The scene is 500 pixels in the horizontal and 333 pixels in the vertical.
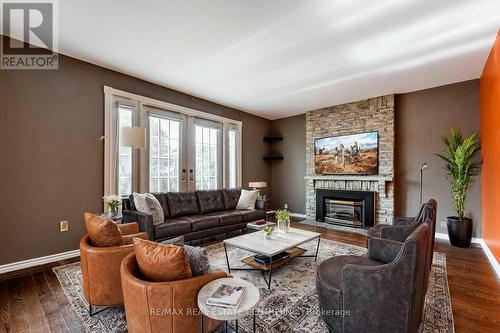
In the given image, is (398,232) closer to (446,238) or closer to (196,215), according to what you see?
(446,238)

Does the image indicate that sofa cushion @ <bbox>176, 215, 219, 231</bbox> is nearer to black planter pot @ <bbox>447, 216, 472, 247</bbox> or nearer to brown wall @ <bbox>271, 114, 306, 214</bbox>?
brown wall @ <bbox>271, 114, 306, 214</bbox>

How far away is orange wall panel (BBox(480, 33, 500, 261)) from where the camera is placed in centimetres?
300

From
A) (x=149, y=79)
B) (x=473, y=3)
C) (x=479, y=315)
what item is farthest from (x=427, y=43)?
(x=149, y=79)

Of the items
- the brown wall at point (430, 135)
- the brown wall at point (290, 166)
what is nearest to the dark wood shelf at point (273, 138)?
the brown wall at point (290, 166)

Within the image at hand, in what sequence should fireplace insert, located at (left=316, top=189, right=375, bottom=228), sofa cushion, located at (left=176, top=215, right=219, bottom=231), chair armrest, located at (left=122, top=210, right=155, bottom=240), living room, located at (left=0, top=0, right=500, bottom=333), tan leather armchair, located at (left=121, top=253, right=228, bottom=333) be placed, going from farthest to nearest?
fireplace insert, located at (left=316, top=189, right=375, bottom=228), sofa cushion, located at (left=176, top=215, right=219, bottom=231), chair armrest, located at (left=122, top=210, right=155, bottom=240), living room, located at (left=0, top=0, right=500, bottom=333), tan leather armchair, located at (left=121, top=253, right=228, bottom=333)

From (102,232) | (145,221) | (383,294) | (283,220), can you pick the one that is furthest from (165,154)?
(383,294)

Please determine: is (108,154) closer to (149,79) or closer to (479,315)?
(149,79)

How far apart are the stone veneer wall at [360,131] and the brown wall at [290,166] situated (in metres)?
0.35

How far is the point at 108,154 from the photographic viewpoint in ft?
12.9

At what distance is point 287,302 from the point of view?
227cm

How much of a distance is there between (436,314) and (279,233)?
1.79m

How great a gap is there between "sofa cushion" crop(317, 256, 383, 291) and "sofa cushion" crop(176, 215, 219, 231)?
7.66 ft

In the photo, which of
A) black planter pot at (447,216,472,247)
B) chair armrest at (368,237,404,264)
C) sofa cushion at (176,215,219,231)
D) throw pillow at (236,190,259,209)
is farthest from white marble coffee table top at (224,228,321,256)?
black planter pot at (447,216,472,247)

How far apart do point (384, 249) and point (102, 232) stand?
8.27 ft
